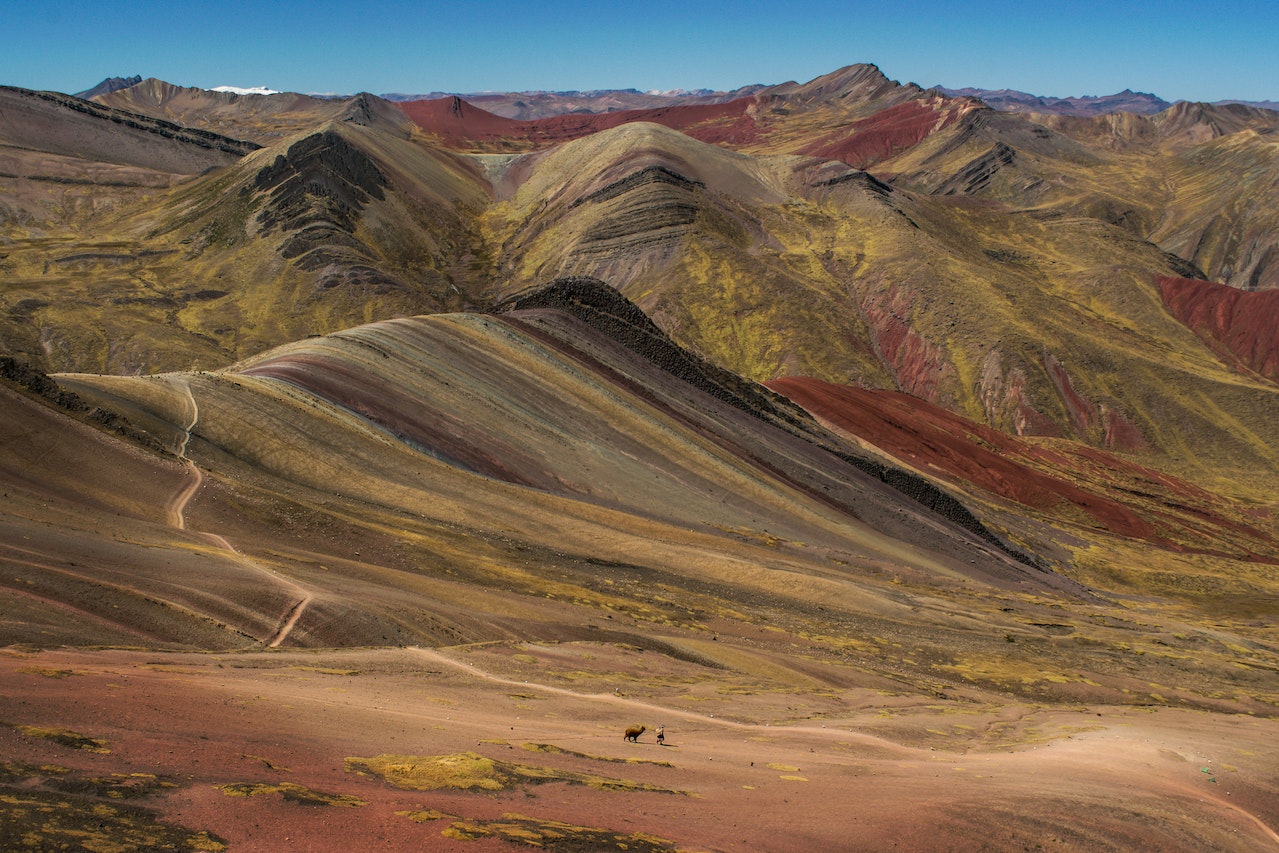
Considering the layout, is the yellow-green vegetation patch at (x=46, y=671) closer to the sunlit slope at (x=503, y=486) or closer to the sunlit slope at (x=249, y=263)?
the sunlit slope at (x=503, y=486)

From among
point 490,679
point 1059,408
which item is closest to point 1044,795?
point 490,679

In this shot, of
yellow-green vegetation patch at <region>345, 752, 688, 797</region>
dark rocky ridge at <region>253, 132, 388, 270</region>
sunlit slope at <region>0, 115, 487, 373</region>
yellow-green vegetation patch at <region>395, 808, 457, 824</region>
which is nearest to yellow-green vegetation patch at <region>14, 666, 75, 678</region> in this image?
yellow-green vegetation patch at <region>345, 752, 688, 797</region>

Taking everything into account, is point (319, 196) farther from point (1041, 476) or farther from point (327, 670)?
point (327, 670)

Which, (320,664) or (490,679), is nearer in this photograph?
(320,664)

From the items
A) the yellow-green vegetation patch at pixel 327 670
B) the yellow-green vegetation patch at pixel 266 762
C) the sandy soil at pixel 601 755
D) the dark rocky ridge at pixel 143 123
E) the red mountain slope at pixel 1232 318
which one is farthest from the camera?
the dark rocky ridge at pixel 143 123

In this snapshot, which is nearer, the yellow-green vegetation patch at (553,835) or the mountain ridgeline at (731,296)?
the yellow-green vegetation patch at (553,835)

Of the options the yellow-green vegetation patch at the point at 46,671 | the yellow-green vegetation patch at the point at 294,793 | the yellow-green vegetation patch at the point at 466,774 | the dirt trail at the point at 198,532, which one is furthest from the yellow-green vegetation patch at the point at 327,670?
the yellow-green vegetation patch at the point at 294,793

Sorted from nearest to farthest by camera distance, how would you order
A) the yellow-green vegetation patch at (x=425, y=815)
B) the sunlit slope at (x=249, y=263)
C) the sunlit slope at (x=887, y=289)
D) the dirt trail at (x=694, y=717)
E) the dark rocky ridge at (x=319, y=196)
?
the yellow-green vegetation patch at (x=425, y=815) → the dirt trail at (x=694, y=717) → the sunlit slope at (x=249, y=263) → the sunlit slope at (x=887, y=289) → the dark rocky ridge at (x=319, y=196)

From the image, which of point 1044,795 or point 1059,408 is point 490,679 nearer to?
point 1044,795
